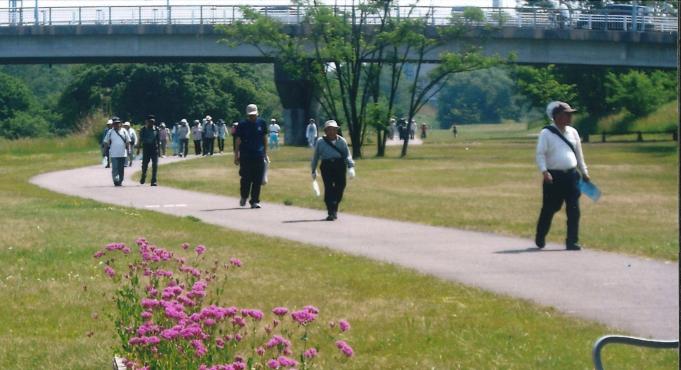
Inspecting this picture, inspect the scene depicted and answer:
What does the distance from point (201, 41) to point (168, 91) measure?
32.6 m

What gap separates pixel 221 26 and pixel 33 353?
56.4 metres

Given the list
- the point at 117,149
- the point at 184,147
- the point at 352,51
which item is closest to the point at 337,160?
the point at 117,149

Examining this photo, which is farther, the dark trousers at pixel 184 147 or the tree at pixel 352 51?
the tree at pixel 352 51

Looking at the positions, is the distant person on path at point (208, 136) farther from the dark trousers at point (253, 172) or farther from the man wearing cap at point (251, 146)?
the man wearing cap at point (251, 146)

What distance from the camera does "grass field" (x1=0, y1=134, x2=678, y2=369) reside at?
9.05 meters

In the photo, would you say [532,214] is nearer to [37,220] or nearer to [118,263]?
[37,220]

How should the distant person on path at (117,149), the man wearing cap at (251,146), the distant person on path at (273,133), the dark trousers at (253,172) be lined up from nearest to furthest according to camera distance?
the man wearing cap at (251,146)
the dark trousers at (253,172)
the distant person on path at (117,149)
the distant person on path at (273,133)

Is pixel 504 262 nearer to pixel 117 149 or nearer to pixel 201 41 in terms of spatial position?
pixel 117 149

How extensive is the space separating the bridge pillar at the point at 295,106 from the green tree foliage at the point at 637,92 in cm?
2179

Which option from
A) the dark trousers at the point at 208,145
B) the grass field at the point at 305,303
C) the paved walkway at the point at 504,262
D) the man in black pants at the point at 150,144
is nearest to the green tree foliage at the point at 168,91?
the dark trousers at the point at 208,145

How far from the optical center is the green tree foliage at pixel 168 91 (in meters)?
106

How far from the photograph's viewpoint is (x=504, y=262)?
595 inches

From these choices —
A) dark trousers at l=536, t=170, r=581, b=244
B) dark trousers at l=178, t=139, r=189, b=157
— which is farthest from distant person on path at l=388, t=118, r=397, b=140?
dark trousers at l=536, t=170, r=581, b=244

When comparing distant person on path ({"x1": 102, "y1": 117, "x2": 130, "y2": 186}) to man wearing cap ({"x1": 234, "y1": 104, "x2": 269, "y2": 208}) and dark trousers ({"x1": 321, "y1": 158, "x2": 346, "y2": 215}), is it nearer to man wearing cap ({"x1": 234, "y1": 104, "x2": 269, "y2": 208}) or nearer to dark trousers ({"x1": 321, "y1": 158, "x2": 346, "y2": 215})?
man wearing cap ({"x1": 234, "y1": 104, "x2": 269, "y2": 208})
